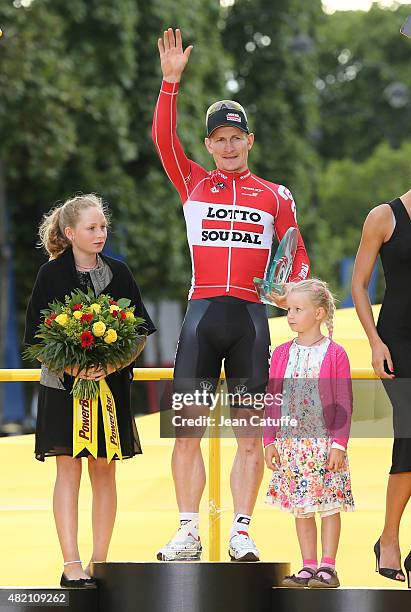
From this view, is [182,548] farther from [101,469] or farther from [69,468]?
[69,468]

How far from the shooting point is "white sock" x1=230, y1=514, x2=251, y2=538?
7012 mm

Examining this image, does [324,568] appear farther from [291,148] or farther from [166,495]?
[291,148]

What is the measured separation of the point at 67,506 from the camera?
702 centimetres

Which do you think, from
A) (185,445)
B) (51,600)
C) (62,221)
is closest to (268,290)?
(185,445)

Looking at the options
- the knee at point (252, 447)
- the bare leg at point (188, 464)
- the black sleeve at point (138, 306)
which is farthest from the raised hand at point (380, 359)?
the black sleeve at point (138, 306)

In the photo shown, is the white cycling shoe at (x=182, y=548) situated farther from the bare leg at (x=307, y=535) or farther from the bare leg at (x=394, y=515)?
the bare leg at (x=394, y=515)

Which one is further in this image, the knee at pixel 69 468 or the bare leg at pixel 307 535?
the knee at pixel 69 468

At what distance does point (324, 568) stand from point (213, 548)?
71cm

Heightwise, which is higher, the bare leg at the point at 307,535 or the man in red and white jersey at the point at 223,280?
the man in red and white jersey at the point at 223,280

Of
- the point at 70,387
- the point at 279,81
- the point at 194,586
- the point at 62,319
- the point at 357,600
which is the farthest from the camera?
the point at 279,81

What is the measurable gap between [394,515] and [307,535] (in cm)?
41

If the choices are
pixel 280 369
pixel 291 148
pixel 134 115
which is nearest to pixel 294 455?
pixel 280 369

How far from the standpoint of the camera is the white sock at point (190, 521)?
278 inches

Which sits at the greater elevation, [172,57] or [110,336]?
[172,57]
